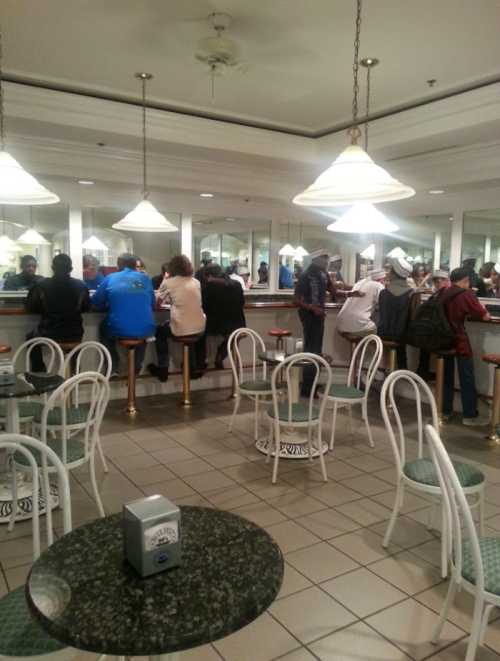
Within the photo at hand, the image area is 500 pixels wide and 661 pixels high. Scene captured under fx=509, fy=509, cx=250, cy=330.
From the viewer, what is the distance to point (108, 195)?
18.3ft

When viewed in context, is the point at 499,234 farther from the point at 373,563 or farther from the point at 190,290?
the point at 373,563

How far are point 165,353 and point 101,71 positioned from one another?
2.57 m

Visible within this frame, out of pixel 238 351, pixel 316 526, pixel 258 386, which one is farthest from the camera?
pixel 238 351

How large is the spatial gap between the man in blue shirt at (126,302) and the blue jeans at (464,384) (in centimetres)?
277

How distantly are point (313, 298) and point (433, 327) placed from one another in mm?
1236

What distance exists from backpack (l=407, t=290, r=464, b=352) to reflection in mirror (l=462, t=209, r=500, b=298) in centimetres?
133

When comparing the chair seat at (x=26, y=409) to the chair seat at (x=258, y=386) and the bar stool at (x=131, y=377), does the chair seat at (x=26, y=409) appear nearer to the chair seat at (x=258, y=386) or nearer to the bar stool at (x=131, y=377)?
the bar stool at (x=131, y=377)

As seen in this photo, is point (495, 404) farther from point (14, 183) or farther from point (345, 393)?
point (14, 183)

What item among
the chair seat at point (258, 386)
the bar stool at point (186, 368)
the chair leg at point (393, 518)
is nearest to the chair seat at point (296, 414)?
the chair seat at point (258, 386)

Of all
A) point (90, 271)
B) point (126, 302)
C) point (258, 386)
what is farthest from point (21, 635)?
point (90, 271)

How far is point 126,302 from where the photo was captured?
450 centimetres

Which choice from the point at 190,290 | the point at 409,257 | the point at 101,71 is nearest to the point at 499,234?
the point at 409,257

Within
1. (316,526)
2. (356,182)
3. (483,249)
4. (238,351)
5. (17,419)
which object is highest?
(356,182)

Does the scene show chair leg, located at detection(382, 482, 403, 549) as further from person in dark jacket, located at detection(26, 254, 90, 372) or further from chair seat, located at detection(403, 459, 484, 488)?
person in dark jacket, located at detection(26, 254, 90, 372)
